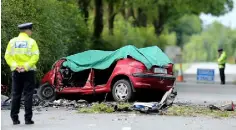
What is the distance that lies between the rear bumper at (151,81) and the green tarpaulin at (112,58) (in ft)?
0.96

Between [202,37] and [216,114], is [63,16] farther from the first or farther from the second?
[202,37]

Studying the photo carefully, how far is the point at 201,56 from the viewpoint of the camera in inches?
4985

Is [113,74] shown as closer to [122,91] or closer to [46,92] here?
[122,91]

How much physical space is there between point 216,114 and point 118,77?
3.25 meters

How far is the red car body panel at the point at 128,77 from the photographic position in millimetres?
13906

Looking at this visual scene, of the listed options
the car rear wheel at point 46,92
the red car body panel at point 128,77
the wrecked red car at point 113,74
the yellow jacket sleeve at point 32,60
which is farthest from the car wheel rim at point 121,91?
the yellow jacket sleeve at point 32,60

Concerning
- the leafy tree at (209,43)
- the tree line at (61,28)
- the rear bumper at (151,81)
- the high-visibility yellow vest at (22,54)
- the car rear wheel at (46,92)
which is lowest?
the car rear wheel at (46,92)

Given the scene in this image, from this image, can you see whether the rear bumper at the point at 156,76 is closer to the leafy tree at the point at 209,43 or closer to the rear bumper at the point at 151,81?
the rear bumper at the point at 151,81

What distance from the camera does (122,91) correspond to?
556 inches

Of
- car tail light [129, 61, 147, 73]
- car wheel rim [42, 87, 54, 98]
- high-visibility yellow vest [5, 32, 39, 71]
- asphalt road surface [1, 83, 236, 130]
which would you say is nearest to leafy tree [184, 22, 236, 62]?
car wheel rim [42, 87, 54, 98]

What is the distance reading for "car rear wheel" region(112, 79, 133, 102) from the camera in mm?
14000

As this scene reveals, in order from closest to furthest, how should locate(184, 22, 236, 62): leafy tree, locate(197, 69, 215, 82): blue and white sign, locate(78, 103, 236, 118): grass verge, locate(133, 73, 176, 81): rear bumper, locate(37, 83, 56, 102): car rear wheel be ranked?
locate(78, 103, 236, 118): grass verge
locate(133, 73, 176, 81): rear bumper
locate(37, 83, 56, 102): car rear wheel
locate(197, 69, 215, 82): blue and white sign
locate(184, 22, 236, 62): leafy tree

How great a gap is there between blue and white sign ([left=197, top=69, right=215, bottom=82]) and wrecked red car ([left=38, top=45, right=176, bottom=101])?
16619 millimetres

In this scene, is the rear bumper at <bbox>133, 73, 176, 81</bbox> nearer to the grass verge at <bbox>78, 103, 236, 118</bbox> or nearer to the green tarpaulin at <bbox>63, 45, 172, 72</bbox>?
the green tarpaulin at <bbox>63, 45, 172, 72</bbox>
